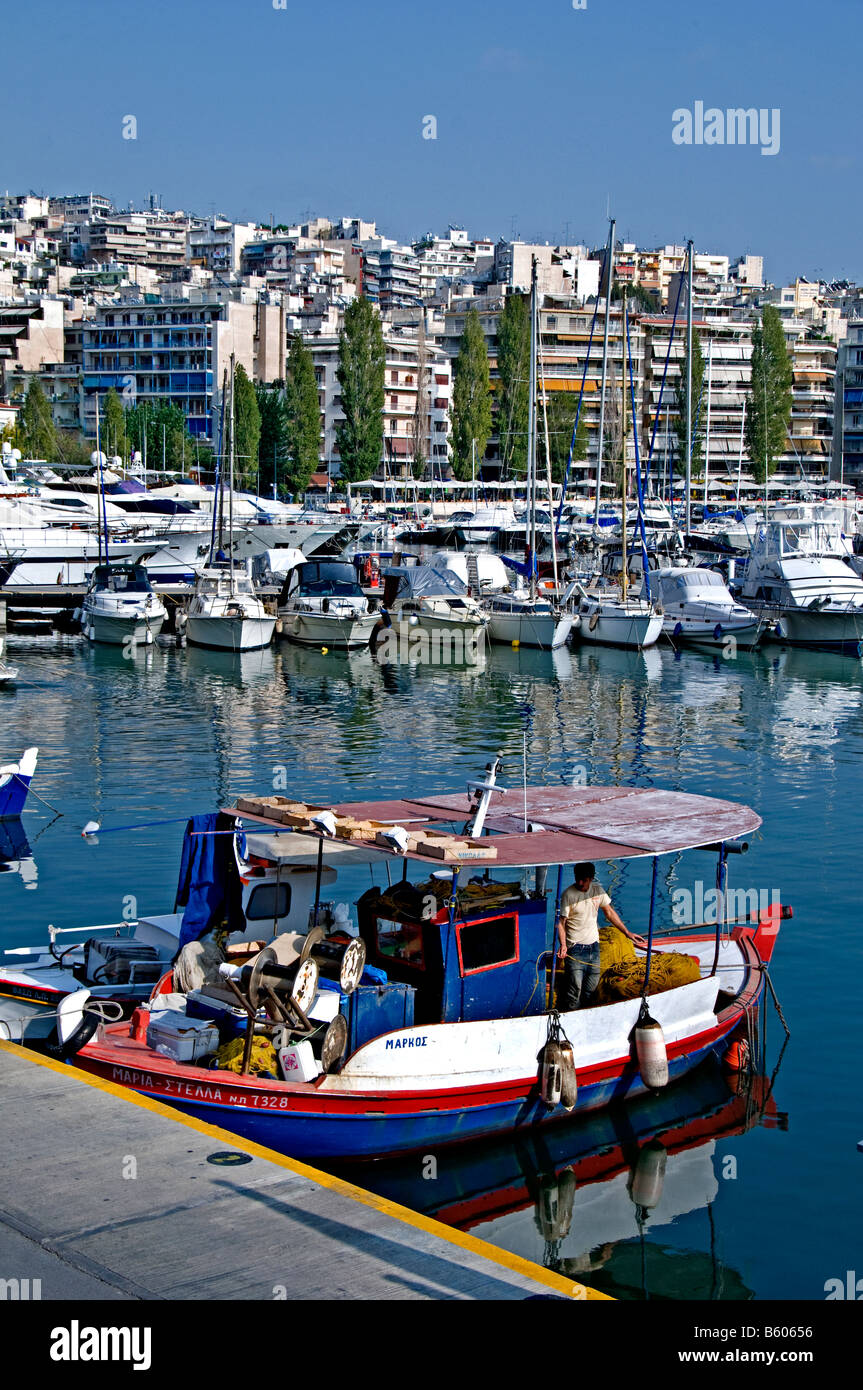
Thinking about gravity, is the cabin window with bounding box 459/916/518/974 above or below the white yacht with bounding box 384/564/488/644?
below

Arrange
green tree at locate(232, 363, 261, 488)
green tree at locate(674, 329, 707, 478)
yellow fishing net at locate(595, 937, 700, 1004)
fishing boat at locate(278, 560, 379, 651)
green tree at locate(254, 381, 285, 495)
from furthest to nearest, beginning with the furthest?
green tree at locate(254, 381, 285, 495) → green tree at locate(232, 363, 261, 488) → green tree at locate(674, 329, 707, 478) → fishing boat at locate(278, 560, 379, 651) → yellow fishing net at locate(595, 937, 700, 1004)

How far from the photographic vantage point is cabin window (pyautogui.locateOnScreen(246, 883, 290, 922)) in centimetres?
1327

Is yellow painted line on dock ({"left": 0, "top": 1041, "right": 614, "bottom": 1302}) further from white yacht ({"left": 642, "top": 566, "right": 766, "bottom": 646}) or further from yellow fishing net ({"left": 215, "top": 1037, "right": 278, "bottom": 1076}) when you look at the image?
white yacht ({"left": 642, "top": 566, "right": 766, "bottom": 646})

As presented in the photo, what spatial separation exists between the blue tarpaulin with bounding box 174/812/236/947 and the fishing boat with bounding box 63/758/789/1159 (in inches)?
0.8

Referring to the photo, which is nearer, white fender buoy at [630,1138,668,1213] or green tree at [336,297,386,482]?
white fender buoy at [630,1138,668,1213]

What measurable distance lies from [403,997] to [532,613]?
118 ft

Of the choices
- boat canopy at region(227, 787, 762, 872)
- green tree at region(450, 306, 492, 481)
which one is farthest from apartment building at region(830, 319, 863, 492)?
boat canopy at region(227, 787, 762, 872)

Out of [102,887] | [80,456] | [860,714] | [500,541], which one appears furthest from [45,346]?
[102,887]

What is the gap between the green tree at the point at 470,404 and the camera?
99.6m

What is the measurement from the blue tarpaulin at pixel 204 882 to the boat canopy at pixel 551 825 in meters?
0.50

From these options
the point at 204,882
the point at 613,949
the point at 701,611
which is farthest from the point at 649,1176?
the point at 701,611

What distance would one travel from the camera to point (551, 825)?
13.3 meters
